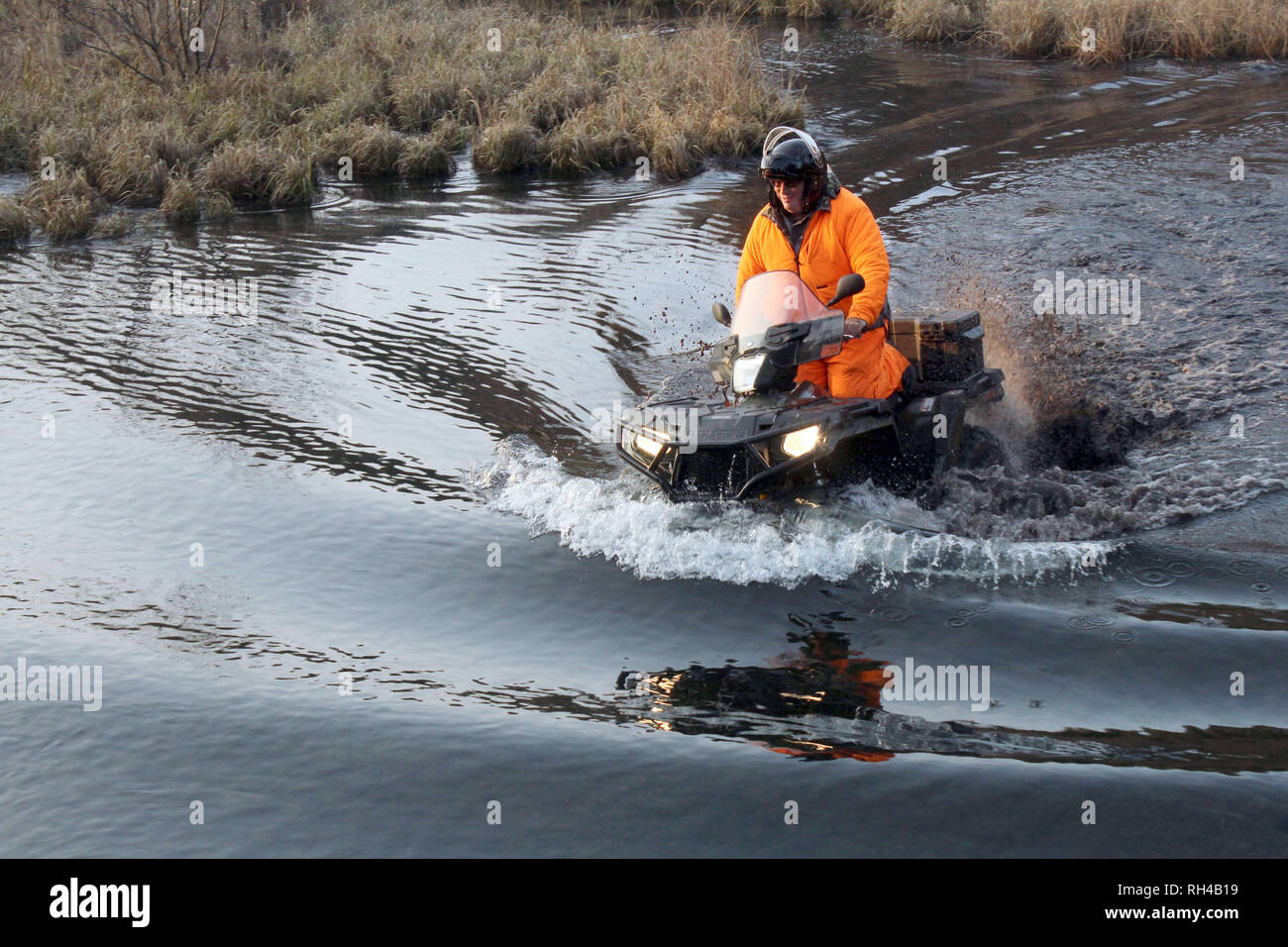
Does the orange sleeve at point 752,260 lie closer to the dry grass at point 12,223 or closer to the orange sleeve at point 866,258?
the orange sleeve at point 866,258

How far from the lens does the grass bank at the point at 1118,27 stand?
20797 millimetres

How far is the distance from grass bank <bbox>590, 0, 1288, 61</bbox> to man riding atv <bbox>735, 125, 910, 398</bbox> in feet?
53.3

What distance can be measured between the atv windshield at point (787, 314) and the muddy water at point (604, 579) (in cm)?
82

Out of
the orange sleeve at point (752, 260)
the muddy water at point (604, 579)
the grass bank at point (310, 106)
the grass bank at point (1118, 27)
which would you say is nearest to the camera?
the muddy water at point (604, 579)

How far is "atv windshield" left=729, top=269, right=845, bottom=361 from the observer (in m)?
6.85

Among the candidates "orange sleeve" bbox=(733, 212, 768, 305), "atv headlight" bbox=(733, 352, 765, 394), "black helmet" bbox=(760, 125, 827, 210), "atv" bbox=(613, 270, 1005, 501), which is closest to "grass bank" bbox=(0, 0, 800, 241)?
"orange sleeve" bbox=(733, 212, 768, 305)

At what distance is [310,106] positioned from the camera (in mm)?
19891

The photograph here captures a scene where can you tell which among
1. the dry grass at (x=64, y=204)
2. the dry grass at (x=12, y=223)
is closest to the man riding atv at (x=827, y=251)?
the dry grass at (x=64, y=204)

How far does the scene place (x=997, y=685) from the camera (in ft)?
18.5

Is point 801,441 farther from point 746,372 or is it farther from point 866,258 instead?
point 866,258

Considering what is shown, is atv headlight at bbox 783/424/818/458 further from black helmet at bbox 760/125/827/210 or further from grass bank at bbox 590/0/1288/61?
grass bank at bbox 590/0/1288/61

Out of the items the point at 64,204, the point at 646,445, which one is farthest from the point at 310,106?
the point at 646,445

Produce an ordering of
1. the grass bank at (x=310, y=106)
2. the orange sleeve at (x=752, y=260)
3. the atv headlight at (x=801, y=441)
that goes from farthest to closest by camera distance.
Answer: the grass bank at (x=310, y=106)
the orange sleeve at (x=752, y=260)
the atv headlight at (x=801, y=441)

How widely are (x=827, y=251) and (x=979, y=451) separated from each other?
1.62 metres
